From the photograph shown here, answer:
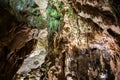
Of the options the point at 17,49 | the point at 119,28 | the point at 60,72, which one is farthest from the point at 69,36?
the point at 17,49

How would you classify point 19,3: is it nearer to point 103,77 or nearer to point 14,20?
point 14,20

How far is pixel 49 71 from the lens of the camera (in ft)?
6.15

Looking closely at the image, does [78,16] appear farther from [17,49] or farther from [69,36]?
[17,49]

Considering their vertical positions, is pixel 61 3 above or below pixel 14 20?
below

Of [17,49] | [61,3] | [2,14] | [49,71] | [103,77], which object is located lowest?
[103,77]

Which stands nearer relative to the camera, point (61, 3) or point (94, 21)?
point (94, 21)

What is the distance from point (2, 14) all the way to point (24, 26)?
0.49 meters

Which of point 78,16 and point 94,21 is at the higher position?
point 78,16

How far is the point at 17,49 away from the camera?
276 centimetres

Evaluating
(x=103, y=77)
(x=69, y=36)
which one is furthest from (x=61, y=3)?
(x=103, y=77)

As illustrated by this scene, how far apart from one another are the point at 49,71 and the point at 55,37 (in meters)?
0.39

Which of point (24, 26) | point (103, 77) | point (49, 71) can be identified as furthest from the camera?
point (24, 26)

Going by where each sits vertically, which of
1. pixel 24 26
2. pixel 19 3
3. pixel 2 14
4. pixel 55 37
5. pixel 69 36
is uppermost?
pixel 2 14

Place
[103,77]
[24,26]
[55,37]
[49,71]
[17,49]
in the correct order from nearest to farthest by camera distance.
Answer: [103,77], [49,71], [55,37], [17,49], [24,26]
